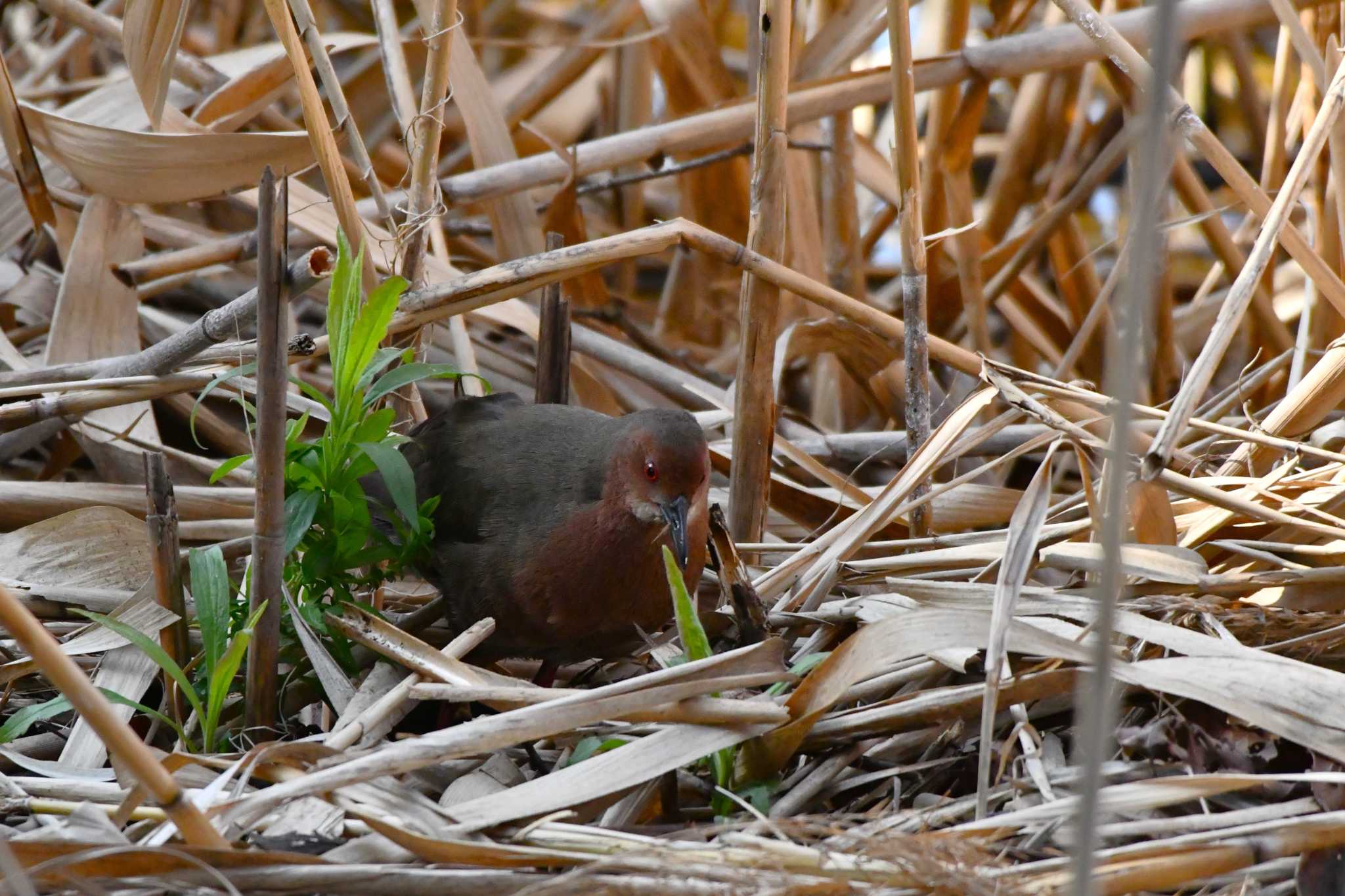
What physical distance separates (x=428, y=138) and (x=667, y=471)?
2.27 ft

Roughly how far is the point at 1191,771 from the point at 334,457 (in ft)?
4.16

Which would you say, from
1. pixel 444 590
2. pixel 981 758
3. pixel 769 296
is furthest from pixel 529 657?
pixel 981 758

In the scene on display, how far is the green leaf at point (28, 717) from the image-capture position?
1.99m

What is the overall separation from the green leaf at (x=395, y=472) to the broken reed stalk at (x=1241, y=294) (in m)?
1.06

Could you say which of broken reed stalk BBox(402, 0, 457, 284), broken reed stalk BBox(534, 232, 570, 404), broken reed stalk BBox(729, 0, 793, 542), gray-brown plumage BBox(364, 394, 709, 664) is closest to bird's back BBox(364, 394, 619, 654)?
gray-brown plumage BBox(364, 394, 709, 664)

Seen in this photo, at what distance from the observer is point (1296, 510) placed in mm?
2152

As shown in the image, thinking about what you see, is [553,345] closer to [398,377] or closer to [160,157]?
[398,377]

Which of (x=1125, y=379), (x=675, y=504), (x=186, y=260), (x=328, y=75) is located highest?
(x=328, y=75)

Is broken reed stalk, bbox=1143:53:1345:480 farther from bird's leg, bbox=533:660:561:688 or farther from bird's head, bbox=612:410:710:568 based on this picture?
bird's leg, bbox=533:660:561:688

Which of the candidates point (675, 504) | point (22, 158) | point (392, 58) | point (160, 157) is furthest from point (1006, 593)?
point (22, 158)

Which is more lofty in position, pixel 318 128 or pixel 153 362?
pixel 318 128

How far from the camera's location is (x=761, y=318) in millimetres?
2439

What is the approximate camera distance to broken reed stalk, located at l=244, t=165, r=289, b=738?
1.69 meters

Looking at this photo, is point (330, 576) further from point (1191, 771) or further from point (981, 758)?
point (1191, 771)
